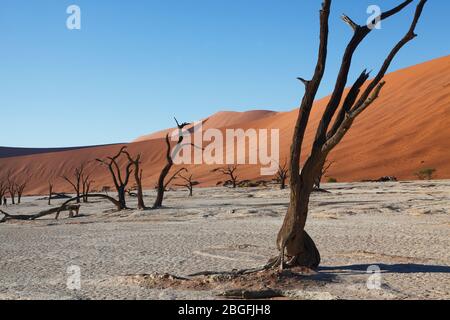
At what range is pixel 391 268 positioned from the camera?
287 inches

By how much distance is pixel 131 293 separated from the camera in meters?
6.10

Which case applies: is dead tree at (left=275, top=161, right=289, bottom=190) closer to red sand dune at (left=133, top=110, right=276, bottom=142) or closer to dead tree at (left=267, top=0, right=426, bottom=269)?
dead tree at (left=267, top=0, right=426, bottom=269)

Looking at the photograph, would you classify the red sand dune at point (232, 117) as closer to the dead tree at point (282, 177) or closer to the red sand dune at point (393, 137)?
the red sand dune at point (393, 137)

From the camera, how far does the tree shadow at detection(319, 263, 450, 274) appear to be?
23.1 feet

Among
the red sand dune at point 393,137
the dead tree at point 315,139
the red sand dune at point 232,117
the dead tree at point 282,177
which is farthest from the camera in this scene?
the red sand dune at point 232,117

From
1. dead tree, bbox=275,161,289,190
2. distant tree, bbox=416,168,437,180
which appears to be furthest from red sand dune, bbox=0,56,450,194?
dead tree, bbox=275,161,289,190

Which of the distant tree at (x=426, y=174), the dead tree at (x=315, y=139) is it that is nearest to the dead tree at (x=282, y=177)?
the distant tree at (x=426, y=174)

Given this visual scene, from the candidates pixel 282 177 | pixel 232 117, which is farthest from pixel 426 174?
pixel 232 117

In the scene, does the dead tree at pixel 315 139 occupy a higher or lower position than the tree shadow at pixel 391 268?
higher

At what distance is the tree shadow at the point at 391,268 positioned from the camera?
277 inches

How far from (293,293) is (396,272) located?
1737mm

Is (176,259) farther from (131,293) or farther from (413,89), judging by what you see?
(413,89)
